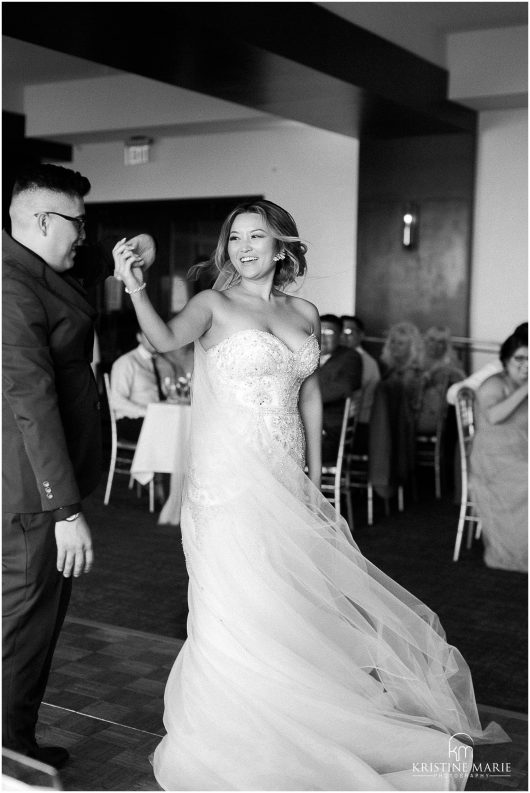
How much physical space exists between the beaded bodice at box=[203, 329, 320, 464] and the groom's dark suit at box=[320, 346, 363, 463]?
334 centimetres

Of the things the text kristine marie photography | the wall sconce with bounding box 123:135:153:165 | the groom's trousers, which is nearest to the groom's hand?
the groom's trousers

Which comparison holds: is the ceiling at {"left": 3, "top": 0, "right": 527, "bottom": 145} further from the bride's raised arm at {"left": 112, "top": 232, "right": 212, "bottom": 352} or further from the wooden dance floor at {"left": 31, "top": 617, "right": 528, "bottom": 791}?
the wooden dance floor at {"left": 31, "top": 617, "right": 528, "bottom": 791}

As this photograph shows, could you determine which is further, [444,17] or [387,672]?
[444,17]

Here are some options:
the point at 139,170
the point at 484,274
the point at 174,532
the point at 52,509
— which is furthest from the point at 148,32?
the point at 139,170

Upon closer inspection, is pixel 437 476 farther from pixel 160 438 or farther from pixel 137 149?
pixel 137 149

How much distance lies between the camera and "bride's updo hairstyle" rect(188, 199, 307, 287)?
2682 millimetres

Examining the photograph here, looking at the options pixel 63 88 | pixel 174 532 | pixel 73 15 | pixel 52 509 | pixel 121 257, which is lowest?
pixel 174 532

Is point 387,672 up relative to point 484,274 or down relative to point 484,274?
down

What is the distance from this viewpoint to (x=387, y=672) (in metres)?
2.77

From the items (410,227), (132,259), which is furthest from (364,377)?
(132,259)

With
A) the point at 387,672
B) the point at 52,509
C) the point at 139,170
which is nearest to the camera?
the point at 52,509

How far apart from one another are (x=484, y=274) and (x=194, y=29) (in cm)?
461

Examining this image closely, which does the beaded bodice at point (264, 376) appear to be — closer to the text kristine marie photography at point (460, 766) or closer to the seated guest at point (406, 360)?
the text kristine marie photography at point (460, 766)

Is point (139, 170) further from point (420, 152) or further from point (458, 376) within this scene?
point (458, 376)
